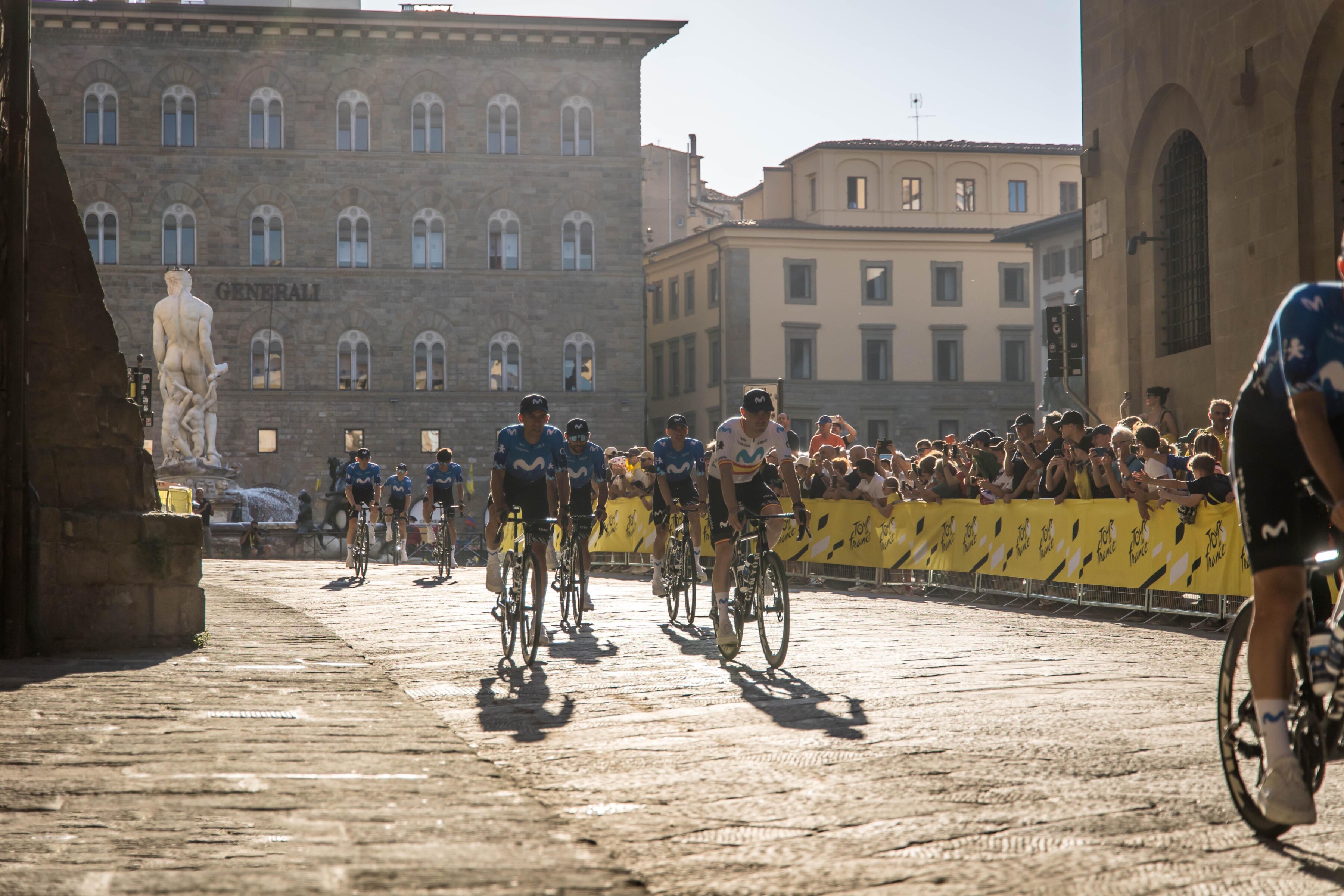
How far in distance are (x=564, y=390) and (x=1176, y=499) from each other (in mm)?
45472

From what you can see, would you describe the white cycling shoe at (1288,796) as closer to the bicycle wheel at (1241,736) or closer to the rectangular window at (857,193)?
the bicycle wheel at (1241,736)

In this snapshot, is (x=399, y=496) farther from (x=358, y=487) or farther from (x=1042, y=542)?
(x=1042, y=542)

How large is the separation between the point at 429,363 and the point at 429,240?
442 centimetres

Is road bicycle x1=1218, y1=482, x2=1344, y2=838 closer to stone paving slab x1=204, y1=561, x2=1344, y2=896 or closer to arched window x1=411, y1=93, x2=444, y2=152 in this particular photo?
stone paving slab x1=204, y1=561, x2=1344, y2=896

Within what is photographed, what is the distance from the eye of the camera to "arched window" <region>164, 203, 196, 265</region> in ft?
186

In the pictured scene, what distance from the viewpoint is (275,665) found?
33.2 ft

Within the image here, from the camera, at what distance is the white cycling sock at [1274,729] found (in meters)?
4.83

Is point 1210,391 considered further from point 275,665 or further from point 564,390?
point 564,390

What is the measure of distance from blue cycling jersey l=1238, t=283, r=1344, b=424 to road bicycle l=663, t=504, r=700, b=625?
9.51 meters

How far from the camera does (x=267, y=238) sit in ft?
188

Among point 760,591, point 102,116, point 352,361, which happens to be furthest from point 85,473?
point 102,116

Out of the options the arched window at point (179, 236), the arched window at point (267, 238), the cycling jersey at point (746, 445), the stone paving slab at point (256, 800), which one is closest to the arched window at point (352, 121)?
the arched window at point (267, 238)

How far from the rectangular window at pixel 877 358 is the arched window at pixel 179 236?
2734cm

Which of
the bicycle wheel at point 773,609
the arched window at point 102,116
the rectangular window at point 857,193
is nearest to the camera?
the bicycle wheel at point 773,609
